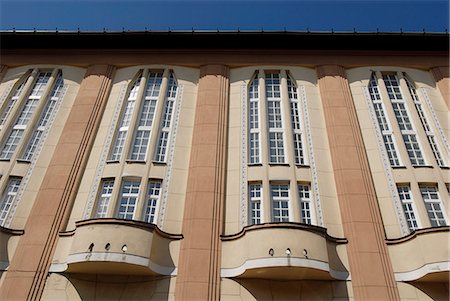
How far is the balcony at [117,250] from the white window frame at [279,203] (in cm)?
486

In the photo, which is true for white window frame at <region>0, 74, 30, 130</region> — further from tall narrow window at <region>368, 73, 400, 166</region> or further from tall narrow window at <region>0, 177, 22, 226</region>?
tall narrow window at <region>368, 73, 400, 166</region>

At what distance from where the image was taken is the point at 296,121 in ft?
62.4

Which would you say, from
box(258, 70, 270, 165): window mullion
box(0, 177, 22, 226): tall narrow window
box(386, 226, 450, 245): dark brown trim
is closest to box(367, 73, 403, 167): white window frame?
box(386, 226, 450, 245): dark brown trim

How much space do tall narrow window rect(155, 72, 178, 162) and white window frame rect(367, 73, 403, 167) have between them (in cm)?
1148

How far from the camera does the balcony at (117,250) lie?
13266mm

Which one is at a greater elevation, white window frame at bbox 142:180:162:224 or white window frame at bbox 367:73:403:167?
white window frame at bbox 367:73:403:167

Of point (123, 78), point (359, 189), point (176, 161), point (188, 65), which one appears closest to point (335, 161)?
point (359, 189)

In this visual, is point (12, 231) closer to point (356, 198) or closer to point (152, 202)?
point (152, 202)

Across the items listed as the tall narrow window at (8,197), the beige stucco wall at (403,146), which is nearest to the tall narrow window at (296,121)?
the beige stucco wall at (403,146)

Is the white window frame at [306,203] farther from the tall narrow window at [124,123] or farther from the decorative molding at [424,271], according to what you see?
the tall narrow window at [124,123]

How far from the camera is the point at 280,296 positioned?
13445 mm

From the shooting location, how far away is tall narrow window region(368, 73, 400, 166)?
57.7 ft

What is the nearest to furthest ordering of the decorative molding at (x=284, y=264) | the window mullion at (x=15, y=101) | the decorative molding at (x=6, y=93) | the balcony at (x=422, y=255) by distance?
the decorative molding at (x=284, y=264)
the balcony at (x=422, y=255)
the window mullion at (x=15, y=101)
the decorative molding at (x=6, y=93)

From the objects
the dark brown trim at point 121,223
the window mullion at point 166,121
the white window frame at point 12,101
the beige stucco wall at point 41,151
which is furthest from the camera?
the white window frame at point 12,101
